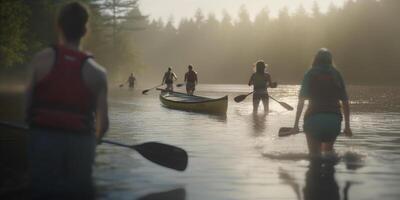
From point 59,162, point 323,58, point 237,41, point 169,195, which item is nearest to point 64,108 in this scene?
point 59,162

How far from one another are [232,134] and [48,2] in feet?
186

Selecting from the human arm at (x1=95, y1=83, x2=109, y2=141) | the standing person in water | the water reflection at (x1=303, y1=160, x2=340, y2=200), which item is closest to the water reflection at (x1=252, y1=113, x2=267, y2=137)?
the water reflection at (x1=303, y1=160, x2=340, y2=200)

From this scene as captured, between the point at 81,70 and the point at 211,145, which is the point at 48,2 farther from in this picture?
the point at 81,70

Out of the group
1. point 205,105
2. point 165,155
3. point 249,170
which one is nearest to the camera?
point 165,155

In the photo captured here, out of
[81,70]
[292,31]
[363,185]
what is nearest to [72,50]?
[81,70]

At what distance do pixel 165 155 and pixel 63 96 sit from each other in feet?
12.0

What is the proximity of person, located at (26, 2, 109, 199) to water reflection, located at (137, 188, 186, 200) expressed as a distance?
7.64 ft

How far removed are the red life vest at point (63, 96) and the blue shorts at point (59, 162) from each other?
71 mm

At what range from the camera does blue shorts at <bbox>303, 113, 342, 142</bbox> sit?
8078mm

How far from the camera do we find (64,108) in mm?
4090

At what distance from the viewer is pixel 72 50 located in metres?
4.06

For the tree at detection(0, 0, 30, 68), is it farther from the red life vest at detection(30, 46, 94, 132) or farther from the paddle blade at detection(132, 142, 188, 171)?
the red life vest at detection(30, 46, 94, 132)

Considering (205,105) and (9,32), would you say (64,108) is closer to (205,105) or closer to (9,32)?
(205,105)

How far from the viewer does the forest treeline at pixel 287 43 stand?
91.2 m
